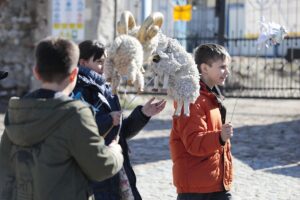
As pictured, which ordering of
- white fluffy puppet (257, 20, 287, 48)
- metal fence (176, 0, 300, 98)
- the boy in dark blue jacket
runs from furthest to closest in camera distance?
metal fence (176, 0, 300, 98), white fluffy puppet (257, 20, 287, 48), the boy in dark blue jacket

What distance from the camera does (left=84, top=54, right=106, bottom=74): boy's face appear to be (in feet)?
10.7

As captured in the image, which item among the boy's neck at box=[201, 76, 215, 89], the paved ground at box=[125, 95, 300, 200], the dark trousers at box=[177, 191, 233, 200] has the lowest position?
the paved ground at box=[125, 95, 300, 200]

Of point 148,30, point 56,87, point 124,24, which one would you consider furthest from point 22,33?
point 56,87

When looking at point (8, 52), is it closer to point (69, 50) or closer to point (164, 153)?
point (164, 153)

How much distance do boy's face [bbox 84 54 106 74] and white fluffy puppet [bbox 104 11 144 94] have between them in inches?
4.9

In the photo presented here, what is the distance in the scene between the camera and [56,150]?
2.35 m

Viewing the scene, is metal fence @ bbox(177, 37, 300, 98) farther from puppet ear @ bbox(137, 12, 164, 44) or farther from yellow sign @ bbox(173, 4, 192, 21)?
puppet ear @ bbox(137, 12, 164, 44)

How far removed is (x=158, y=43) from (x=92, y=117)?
35.6 inches

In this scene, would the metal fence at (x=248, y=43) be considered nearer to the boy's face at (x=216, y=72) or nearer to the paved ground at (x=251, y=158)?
the paved ground at (x=251, y=158)

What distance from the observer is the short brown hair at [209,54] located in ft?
11.2

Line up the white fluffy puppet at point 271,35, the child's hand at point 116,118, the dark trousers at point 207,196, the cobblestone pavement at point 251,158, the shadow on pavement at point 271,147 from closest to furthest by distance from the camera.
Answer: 1. the child's hand at point 116,118
2. the dark trousers at point 207,196
3. the white fluffy puppet at point 271,35
4. the cobblestone pavement at point 251,158
5. the shadow on pavement at point 271,147

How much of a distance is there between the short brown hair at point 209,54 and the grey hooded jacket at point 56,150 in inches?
46.0

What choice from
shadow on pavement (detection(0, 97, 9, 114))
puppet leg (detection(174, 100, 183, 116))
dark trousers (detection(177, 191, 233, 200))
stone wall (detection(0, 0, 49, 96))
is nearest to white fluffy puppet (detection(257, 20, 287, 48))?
puppet leg (detection(174, 100, 183, 116))

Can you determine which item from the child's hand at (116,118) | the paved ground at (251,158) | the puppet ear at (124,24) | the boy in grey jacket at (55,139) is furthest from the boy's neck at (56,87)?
the paved ground at (251,158)
